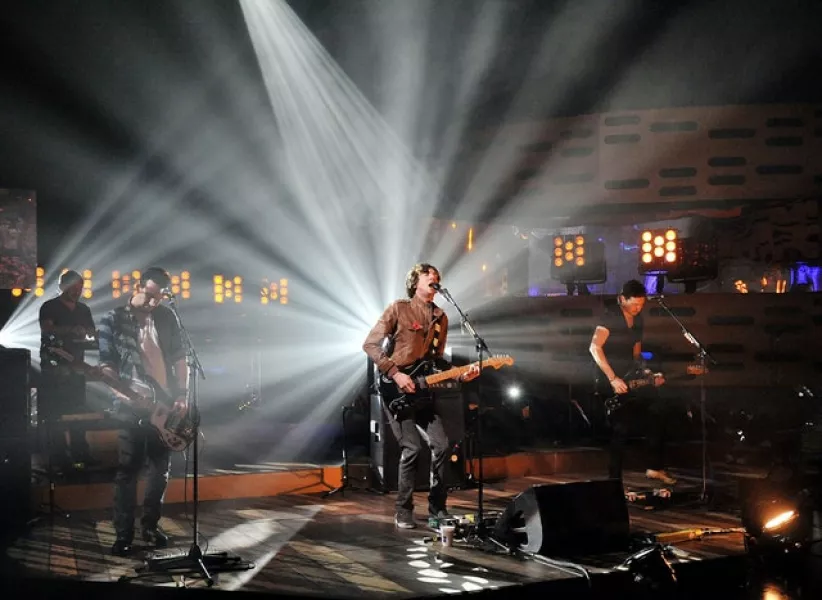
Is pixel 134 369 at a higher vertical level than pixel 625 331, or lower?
lower

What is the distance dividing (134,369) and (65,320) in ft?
8.42

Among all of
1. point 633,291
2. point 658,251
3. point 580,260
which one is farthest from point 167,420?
point 658,251

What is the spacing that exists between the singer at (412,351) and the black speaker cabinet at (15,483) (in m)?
2.85

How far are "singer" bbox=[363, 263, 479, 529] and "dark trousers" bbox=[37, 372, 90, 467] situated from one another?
3.18 metres

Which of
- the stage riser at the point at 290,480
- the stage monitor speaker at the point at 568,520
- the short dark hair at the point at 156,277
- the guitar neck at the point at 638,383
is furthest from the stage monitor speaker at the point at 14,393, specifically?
the guitar neck at the point at 638,383

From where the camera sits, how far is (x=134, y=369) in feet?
17.1

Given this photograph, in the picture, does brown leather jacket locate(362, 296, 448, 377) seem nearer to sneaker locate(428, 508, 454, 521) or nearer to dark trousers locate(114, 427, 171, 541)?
sneaker locate(428, 508, 454, 521)

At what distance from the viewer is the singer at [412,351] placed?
5.90 metres

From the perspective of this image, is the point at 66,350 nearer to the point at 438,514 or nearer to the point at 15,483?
the point at 15,483

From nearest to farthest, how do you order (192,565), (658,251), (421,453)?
(192,565)
(421,453)
(658,251)

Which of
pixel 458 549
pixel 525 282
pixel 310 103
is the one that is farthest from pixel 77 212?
pixel 458 549

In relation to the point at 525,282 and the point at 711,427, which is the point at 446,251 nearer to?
the point at 525,282

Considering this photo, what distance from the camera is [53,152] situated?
12773 millimetres

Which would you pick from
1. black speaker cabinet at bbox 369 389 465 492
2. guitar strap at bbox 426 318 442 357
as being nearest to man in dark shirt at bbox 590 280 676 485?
black speaker cabinet at bbox 369 389 465 492
